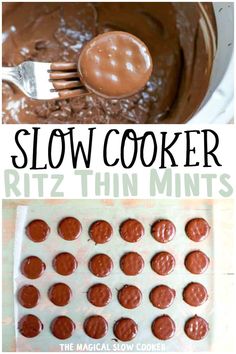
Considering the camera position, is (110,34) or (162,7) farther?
(162,7)

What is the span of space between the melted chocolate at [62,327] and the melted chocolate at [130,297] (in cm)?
9

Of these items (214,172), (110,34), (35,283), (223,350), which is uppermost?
(110,34)

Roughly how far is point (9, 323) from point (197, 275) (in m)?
0.32

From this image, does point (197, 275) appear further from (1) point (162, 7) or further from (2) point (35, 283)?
(1) point (162, 7)

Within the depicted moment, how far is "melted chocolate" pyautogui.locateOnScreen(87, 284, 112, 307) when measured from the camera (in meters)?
0.83

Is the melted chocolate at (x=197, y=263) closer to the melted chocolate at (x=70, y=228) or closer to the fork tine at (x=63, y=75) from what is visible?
the melted chocolate at (x=70, y=228)

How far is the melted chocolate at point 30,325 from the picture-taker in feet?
2.71

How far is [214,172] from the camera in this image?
2.51 ft

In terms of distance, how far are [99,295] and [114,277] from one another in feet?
0.13

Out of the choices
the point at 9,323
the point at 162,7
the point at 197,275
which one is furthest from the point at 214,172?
the point at 9,323

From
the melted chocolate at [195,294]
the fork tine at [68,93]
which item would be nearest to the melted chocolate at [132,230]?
the melted chocolate at [195,294]

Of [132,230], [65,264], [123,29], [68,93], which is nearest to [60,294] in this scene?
[65,264]

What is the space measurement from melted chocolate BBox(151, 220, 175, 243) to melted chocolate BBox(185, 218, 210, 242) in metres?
0.03

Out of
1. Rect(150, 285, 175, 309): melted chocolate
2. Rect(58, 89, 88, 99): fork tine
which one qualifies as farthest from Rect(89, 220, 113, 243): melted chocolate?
Rect(58, 89, 88, 99): fork tine
